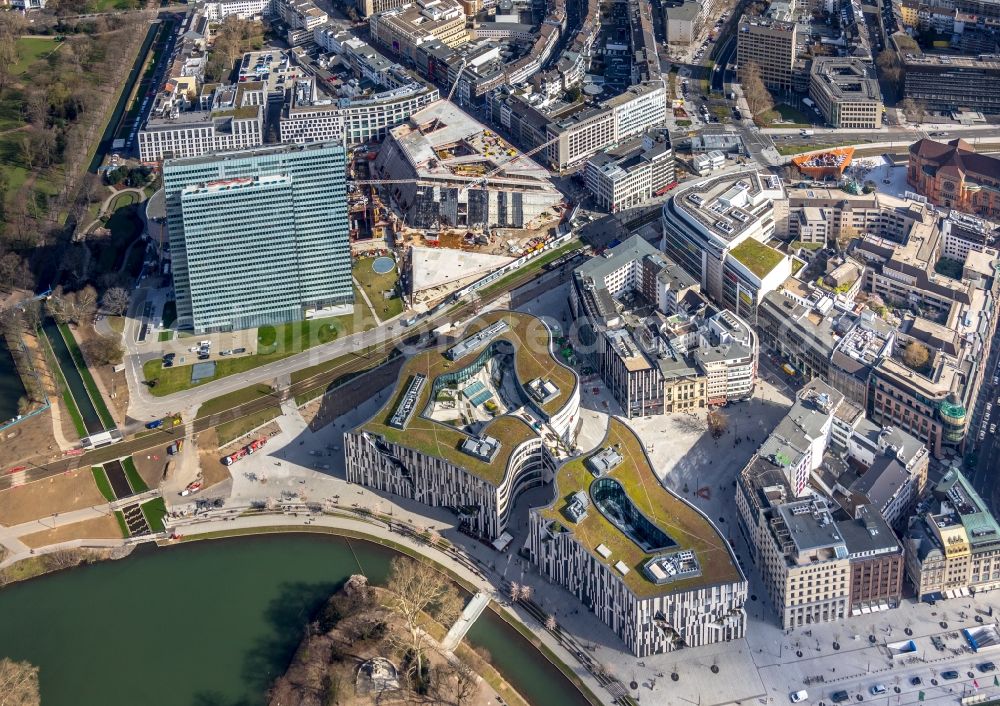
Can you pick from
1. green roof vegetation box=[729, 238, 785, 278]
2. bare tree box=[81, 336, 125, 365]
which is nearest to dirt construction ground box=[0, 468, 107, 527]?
bare tree box=[81, 336, 125, 365]

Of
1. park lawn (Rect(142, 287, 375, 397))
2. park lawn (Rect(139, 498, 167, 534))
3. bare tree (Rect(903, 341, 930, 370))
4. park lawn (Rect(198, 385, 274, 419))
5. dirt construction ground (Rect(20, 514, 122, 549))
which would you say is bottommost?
dirt construction ground (Rect(20, 514, 122, 549))

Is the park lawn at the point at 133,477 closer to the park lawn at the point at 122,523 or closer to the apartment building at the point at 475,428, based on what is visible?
the park lawn at the point at 122,523

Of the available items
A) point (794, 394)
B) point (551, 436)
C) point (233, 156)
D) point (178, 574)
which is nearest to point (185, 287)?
point (233, 156)

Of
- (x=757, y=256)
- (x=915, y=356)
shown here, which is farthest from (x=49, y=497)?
(x=915, y=356)

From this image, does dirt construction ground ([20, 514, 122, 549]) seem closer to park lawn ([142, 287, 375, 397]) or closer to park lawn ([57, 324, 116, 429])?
park lawn ([57, 324, 116, 429])

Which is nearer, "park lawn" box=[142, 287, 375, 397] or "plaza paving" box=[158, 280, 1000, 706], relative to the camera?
"plaza paving" box=[158, 280, 1000, 706]

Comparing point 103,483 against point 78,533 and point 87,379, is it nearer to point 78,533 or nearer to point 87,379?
point 78,533

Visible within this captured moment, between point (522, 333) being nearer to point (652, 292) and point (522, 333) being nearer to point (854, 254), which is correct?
point (652, 292)

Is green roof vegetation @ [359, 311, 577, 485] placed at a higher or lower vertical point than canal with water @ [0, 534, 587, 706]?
higher
